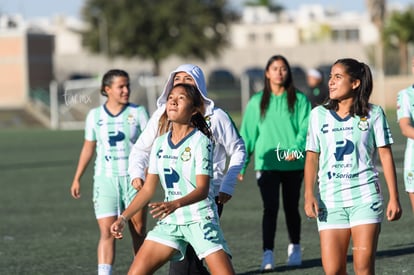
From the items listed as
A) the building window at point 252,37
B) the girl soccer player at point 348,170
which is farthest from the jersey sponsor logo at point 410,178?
the building window at point 252,37

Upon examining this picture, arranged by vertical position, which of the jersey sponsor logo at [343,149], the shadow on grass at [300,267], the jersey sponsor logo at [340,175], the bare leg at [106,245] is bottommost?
the shadow on grass at [300,267]

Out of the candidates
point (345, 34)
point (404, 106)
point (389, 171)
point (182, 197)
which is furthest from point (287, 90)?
point (345, 34)

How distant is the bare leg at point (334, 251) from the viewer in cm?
716

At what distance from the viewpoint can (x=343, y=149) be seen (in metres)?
7.34

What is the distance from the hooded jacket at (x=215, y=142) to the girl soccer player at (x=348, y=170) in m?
0.57

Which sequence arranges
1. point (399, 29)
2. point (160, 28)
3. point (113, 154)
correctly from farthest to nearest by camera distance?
point (160, 28) → point (399, 29) → point (113, 154)

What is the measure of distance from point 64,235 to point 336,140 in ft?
21.5

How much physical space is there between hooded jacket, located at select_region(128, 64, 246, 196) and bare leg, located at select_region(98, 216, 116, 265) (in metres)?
1.74

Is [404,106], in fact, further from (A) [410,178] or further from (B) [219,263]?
(B) [219,263]

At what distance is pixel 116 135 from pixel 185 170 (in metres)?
2.83

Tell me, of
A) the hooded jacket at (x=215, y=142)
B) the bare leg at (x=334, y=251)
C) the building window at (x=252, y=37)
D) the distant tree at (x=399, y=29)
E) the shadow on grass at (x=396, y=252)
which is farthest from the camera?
the building window at (x=252, y=37)

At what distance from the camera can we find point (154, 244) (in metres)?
6.79

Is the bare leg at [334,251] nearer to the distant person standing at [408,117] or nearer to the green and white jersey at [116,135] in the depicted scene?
the distant person standing at [408,117]

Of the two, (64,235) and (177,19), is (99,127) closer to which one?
(64,235)
